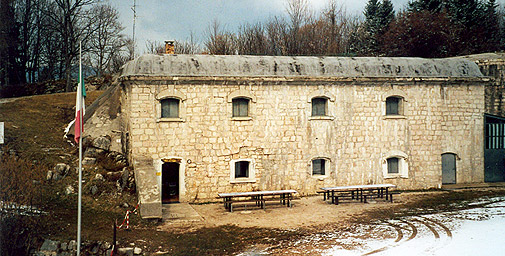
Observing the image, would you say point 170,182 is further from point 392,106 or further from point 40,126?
point 392,106

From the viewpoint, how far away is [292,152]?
17.6 metres

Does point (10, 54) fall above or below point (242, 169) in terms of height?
above

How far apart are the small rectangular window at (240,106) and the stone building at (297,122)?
0.04m

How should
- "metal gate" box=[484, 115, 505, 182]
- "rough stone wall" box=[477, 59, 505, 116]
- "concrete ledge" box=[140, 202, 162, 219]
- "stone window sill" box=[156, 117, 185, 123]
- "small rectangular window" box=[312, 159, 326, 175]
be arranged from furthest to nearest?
1. "rough stone wall" box=[477, 59, 505, 116]
2. "metal gate" box=[484, 115, 505, 182]
3. "small rectangular window" box=[312, 159, 326, 175]
4. "stone window sill" box=[156, 117, 185, 123]
5. "concrete ledge" box=[140, 202, 162, 219]

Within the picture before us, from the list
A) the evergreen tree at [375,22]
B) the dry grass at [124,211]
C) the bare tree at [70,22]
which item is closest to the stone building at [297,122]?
the dry grass at [124,211]

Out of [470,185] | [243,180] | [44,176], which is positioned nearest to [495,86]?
[470,185]

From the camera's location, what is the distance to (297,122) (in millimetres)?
17625

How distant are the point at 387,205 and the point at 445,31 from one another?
22135 mm

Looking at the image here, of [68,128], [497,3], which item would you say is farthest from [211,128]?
[497,3]

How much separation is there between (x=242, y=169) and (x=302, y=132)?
2780 millimetres

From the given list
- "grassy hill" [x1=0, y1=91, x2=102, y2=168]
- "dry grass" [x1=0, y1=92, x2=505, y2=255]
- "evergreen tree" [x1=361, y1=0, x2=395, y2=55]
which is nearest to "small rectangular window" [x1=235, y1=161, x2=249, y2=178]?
"dry grass" [x1=0, y1=92, x2=505, y2=255]

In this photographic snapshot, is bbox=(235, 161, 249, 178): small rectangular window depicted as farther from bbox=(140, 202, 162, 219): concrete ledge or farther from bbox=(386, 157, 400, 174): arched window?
bbox=(386, 157, 400, 174): arched window

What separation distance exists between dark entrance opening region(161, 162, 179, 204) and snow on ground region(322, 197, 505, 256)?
6807mm

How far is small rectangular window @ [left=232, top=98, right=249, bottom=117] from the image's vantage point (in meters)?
17.2
